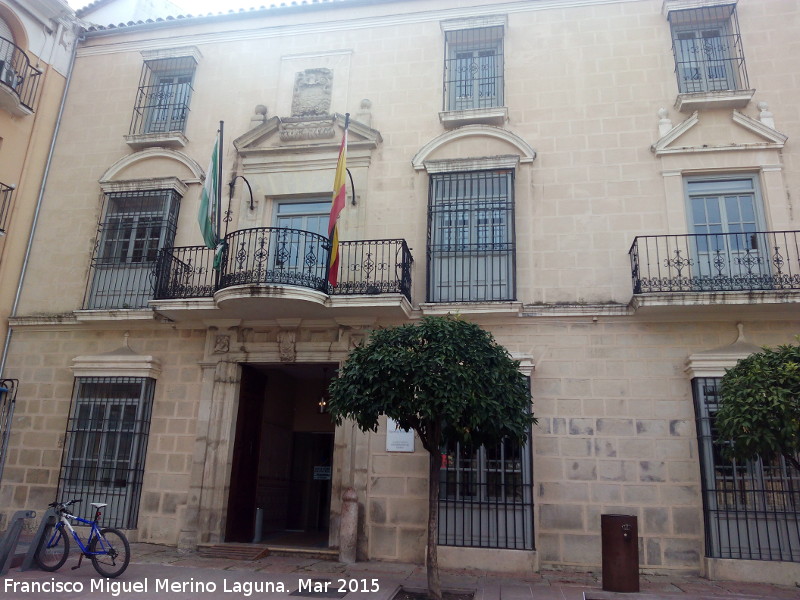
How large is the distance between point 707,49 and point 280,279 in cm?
799

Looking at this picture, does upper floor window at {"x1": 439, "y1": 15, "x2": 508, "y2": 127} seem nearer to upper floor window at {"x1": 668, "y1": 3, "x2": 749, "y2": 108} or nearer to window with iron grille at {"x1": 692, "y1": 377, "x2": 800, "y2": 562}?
upper floor window at {"x1": 668, "y1": 3, "x2": 749, "y2": 108}

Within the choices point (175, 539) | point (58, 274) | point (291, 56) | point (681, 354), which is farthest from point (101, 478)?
point (681, 354)

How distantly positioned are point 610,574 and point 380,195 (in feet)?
21.4

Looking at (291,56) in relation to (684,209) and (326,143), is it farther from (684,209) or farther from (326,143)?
(684,209)

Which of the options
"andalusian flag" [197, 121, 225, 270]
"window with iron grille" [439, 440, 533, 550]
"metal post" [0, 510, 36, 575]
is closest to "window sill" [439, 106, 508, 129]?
"andalusian flag" [197, 121, 225, 270]

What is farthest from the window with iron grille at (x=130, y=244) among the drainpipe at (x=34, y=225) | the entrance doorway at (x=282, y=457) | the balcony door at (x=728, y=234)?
the balcony door at (x=728, y=234)

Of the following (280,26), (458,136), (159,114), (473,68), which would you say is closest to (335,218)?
(458,136)

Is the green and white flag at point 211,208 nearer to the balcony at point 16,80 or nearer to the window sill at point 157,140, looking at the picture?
the window sill at point 157,140

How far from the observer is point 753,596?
7008 mm

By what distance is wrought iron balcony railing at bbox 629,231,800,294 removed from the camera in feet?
28.8

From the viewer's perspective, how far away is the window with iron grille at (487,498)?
27.8 feet

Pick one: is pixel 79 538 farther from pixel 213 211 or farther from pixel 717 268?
pixel 717 268

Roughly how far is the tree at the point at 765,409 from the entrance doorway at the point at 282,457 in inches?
233

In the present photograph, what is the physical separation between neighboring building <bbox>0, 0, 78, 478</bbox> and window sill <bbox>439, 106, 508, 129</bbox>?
7.66m
